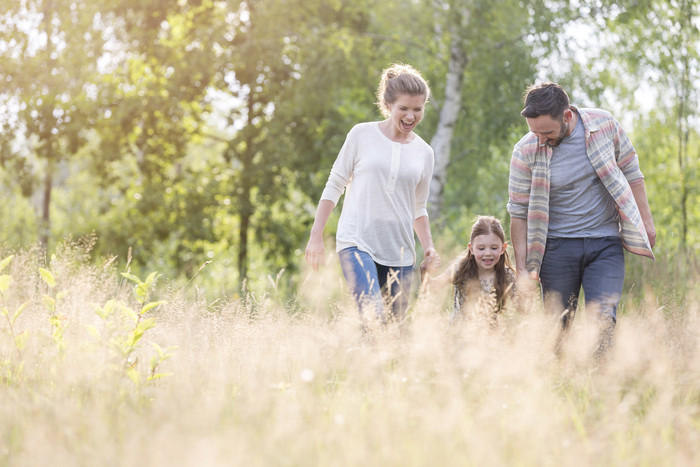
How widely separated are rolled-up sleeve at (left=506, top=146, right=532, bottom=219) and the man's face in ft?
0.66

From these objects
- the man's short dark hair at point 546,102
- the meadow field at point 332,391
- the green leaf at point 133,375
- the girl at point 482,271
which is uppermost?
the man's short dark hair at point 546,102

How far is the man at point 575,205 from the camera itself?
163 inches

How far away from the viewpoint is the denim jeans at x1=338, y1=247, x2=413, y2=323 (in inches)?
156

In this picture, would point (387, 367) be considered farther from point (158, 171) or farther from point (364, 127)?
point (158, 171)

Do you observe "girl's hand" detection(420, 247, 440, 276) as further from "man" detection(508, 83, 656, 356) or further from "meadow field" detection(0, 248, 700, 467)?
"man" detection(508, 83, 656, 356)

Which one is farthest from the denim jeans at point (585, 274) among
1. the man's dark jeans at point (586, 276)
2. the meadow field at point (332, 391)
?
the meadow field at point (332, 391)

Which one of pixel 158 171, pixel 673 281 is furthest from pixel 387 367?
pixel 158 171

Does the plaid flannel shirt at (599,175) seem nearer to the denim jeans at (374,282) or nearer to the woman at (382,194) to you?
the woman at (382,194)

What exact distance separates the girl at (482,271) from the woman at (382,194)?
0.49 meters

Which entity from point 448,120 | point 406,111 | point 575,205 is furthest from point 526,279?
point 448,120

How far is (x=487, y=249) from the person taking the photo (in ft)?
15.4

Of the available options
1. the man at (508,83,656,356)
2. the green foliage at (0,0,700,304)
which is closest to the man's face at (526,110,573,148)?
the man at (508,83,656,356)

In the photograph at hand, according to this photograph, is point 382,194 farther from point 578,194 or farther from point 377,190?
point 578,194

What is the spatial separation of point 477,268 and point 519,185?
0.65m
